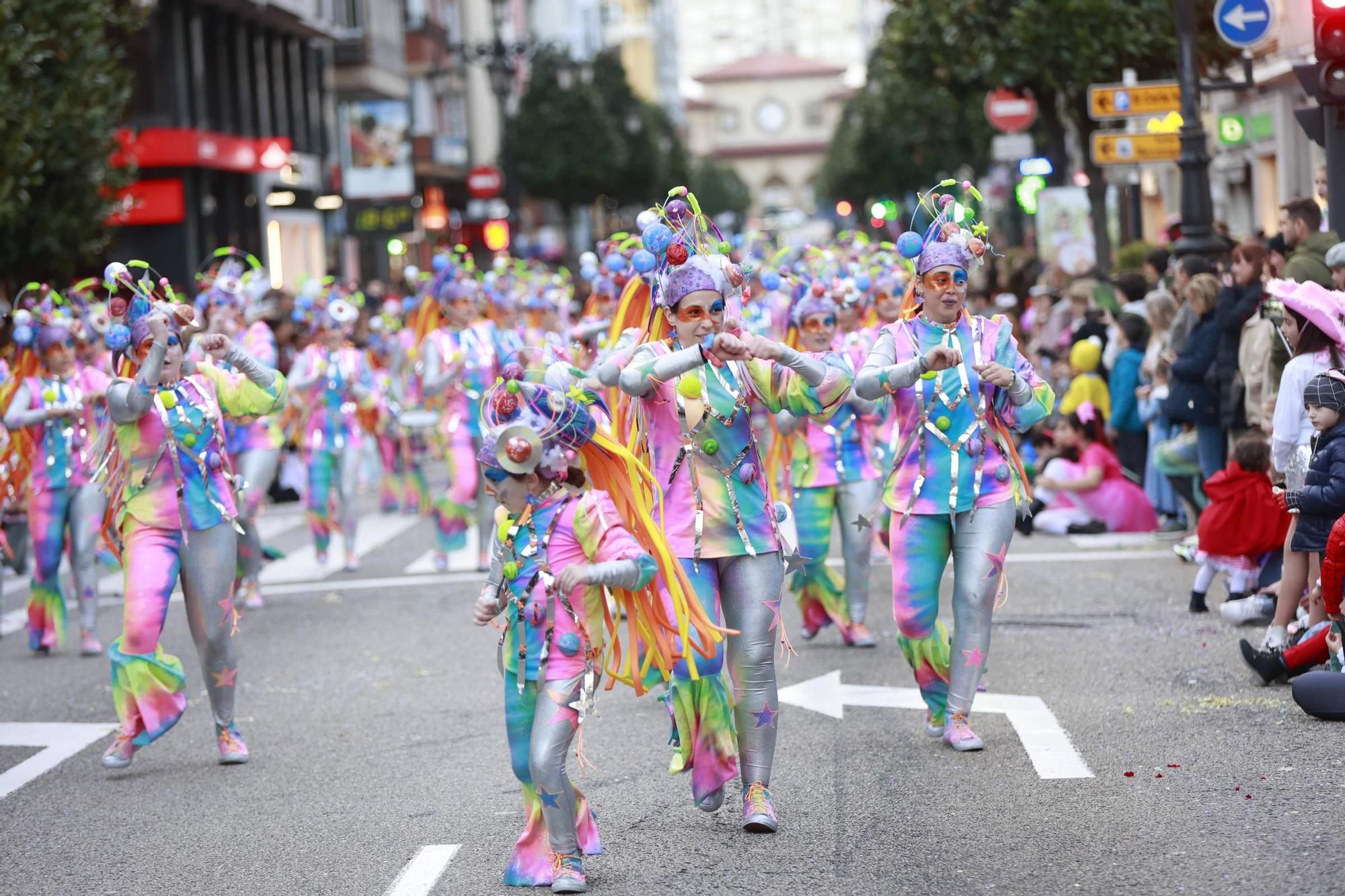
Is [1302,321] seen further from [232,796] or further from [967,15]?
[967,15]

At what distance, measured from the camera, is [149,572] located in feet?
27.6

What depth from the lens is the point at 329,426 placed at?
14969 millimetres

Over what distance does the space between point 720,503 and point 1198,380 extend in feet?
22.5

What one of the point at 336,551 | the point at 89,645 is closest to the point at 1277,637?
the point at 89,645

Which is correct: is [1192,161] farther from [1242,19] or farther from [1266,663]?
[1266,663]

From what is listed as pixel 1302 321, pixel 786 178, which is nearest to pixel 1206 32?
pixel 1302 321

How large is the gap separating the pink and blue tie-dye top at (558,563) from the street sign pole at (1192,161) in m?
10.8

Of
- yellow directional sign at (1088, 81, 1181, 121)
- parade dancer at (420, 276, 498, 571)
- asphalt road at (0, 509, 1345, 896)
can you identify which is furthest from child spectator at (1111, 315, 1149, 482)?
parade dancer at (420, 276, 498, 571)

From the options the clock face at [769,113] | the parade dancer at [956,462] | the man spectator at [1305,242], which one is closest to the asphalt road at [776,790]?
the parade dancer at [956,462]

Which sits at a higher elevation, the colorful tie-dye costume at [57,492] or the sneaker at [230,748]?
the colorful tie-dye costume at [57,492]

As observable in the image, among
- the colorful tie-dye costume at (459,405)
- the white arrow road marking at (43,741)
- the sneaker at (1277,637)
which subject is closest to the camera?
the white arrow road marking at (43,741)

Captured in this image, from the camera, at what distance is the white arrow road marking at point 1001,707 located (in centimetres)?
770

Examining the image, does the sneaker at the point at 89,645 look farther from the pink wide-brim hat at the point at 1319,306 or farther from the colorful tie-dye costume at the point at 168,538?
the pink wide-brim hat at the point at 1319,306

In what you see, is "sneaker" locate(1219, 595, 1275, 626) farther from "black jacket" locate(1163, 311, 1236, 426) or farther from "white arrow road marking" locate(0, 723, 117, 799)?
"white arrow road marking" locate(0, 723, 117, 799)
